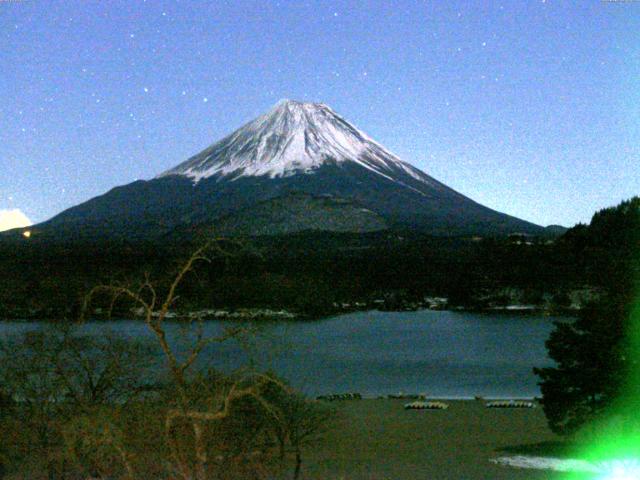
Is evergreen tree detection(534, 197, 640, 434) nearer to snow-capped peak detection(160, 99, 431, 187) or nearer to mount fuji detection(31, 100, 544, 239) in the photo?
mount fuji detection(31, 100, 544, 239)

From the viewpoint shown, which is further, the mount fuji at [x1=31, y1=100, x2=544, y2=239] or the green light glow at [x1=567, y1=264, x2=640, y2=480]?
the mount fuji at [x1=31, y1=100, x2=544, y2=239]

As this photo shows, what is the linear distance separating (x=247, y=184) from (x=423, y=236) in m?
26.1

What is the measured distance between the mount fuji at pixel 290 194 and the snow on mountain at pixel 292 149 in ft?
0.41

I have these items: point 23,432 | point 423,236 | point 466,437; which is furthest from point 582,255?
point 23,432

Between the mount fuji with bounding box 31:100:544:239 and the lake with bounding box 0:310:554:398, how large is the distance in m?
22.0

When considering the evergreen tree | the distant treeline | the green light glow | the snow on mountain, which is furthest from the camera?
the snow on mountain

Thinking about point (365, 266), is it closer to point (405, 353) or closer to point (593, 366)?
point (405, 353)

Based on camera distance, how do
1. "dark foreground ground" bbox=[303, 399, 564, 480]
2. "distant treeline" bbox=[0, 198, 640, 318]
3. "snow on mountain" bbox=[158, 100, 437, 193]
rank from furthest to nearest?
"snow on mountain" bbox=[158, 100, 437, 193]
"distant treeline" bbox=[0, 198, 640, 318]
"dark foreground ground" bbox=[303, 399, 564, 480]

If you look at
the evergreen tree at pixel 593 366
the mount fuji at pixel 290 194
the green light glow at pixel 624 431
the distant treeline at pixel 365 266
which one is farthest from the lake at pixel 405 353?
the mount fuji at pixel 290 194

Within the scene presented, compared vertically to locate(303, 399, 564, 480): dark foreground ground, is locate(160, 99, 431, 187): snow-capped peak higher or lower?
higher

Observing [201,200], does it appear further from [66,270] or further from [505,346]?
[505,346]

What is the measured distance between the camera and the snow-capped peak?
103 metres

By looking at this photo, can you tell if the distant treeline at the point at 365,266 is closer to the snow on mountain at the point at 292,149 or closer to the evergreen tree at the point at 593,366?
the snow on mountain at the point at 292,149

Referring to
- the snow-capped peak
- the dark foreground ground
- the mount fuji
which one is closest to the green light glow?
the dark foreground ground
